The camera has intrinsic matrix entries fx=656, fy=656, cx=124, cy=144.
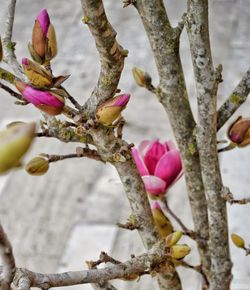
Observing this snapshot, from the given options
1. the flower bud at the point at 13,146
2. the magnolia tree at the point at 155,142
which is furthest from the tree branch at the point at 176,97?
the flower bud at the point at 13,146

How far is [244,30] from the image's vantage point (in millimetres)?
1293

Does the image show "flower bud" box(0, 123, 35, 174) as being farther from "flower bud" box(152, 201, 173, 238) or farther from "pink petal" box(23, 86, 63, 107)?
"flower bud" box(152, 201, 173, 238)

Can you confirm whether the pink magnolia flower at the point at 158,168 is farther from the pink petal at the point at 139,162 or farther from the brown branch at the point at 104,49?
the brown branch at the point at 104,49

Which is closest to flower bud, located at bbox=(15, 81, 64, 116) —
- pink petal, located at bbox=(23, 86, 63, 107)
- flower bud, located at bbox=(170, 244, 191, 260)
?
pink petal, located at bbox=(23, 86, 63, 107)

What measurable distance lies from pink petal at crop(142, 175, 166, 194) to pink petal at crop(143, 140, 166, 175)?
1 cm

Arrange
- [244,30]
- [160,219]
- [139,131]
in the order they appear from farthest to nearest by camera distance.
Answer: [244,30], [139,131], [160,219]

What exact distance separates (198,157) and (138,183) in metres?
0.05

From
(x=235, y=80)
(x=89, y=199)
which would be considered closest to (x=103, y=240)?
(x=89, y=199)

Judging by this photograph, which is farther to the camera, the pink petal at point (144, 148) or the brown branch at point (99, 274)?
the pink petal at point (144, 148)

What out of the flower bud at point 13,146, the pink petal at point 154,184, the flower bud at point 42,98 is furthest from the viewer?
the pink petal at point 154,184

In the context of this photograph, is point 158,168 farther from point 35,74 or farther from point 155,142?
point 35,74

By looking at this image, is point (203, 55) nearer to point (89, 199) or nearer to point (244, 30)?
point (89, 199)

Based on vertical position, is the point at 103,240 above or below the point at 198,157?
above

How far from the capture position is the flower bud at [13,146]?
0.63 ft
